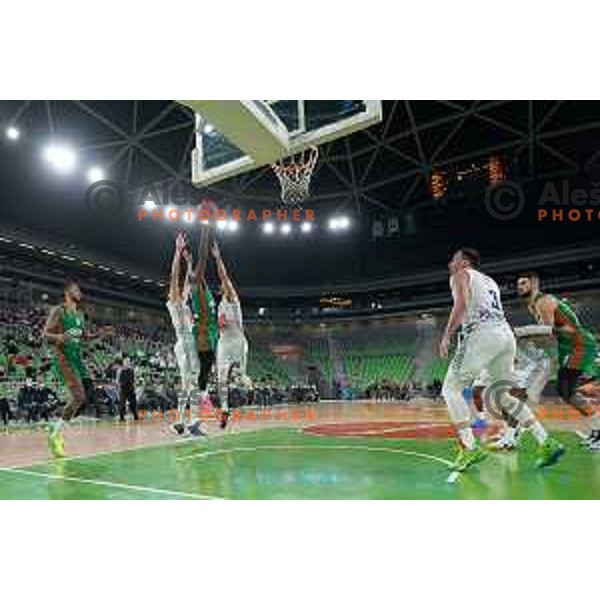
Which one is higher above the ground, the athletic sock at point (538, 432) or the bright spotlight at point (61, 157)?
the bright spotlight at point (61, 157)

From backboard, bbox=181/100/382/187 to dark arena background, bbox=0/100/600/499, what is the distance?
3cm

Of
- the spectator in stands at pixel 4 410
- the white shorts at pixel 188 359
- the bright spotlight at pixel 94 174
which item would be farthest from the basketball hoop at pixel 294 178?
the bright spotlight at pixel 94 174

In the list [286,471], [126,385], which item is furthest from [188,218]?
[286,471]

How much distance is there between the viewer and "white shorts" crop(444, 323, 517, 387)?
5.35m

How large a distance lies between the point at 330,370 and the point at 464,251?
1087 inches

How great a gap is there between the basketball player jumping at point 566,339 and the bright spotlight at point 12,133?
59.3ft

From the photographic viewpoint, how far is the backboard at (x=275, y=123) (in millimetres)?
7543

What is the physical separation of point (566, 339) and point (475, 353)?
249 centimetres

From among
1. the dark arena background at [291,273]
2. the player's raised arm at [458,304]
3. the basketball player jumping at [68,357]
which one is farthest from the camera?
the basketball player jumping at [68,357]

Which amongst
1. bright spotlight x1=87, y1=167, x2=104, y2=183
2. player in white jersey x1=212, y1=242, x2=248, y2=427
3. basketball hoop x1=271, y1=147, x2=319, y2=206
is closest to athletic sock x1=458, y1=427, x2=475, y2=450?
player in white jersey x1=212, y1=242, x2=248, y2=427

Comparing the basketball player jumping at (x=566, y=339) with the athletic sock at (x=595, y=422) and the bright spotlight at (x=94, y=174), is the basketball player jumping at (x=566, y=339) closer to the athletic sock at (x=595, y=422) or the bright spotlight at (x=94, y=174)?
the athletic sock at (x=595, y=422)

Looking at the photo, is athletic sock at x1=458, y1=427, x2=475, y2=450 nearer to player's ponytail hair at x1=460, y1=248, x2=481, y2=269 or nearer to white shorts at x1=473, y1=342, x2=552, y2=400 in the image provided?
player's ponytail hair at x1=460, y1=248, x2=481, y2=269

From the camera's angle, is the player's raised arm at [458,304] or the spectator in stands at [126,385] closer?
the player's raised arm at [458,304]

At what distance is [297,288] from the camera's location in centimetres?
3234
